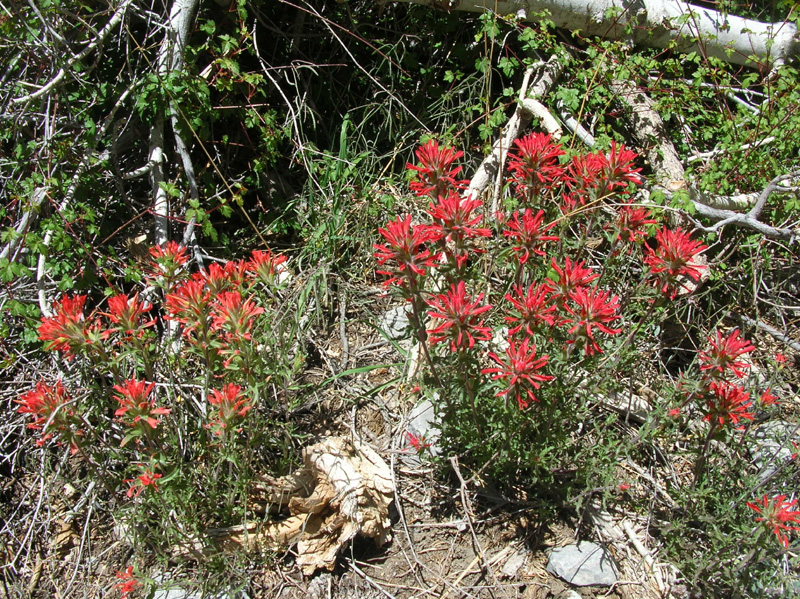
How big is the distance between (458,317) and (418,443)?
77 cm

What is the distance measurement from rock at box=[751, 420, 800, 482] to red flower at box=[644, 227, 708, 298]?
658 mm

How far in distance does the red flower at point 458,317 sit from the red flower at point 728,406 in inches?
30.4

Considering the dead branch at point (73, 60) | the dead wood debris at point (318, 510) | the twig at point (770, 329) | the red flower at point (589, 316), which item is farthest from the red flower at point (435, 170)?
the twig at point (770, 329)

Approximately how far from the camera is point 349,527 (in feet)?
7.39

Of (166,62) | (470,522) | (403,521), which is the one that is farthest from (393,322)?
(166,62)

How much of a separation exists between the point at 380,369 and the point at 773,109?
2.53m

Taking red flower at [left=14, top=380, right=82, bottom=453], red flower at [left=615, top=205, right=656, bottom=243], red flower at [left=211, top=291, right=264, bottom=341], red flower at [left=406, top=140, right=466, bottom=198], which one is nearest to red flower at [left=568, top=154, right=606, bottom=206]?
red flower at [left=615, top=205, right=656, bottom=243]

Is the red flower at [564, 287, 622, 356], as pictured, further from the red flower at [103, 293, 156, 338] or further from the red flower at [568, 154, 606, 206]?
the red flower at [103, 293, 156, 338]

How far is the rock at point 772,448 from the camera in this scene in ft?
7.30

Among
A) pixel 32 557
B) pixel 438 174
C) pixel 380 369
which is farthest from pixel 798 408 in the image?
pixel 32 557

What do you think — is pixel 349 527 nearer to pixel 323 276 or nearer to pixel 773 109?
pixel 323 276

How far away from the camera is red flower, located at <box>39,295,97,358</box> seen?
1836 millimetres

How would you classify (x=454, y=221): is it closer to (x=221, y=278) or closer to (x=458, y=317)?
(x=458, y=317)

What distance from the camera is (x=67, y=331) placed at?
6.08 feet
